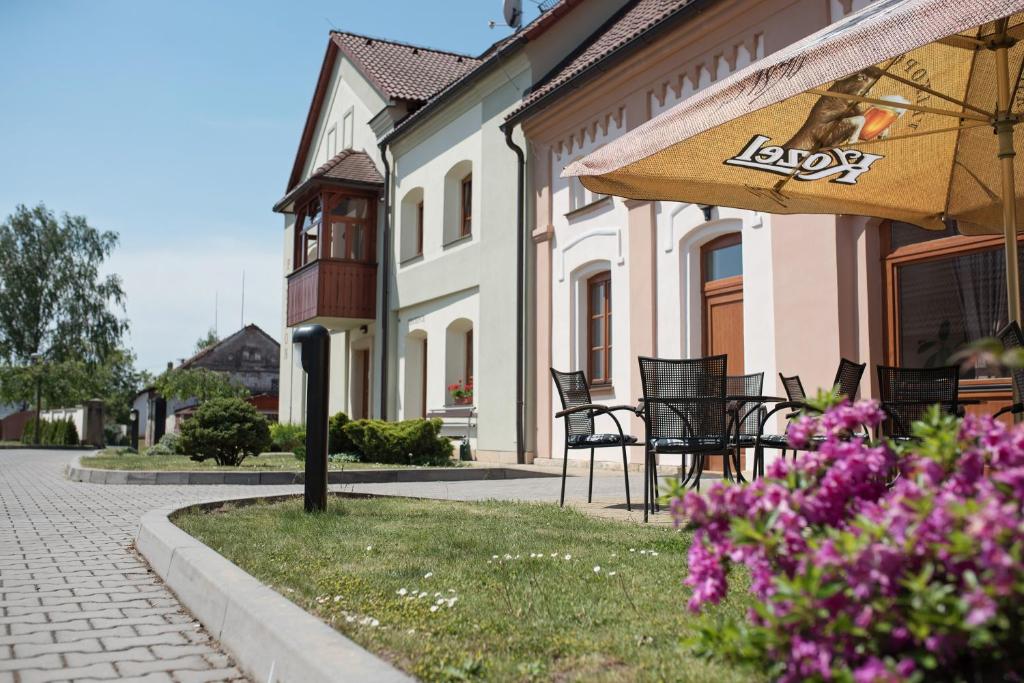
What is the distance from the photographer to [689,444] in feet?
21.7

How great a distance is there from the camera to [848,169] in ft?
20.7

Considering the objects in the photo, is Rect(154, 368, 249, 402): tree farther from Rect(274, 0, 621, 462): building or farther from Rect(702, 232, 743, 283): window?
Rect(702, 232, 743, 283): window

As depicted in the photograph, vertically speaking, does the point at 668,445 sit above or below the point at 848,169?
below

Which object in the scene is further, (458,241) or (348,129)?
(348,129)

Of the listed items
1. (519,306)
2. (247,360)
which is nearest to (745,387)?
(519,306)

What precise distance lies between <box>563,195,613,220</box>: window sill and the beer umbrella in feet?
23.2

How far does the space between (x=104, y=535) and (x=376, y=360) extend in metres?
15.1

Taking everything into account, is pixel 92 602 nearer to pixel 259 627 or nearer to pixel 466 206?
pixel 259 627

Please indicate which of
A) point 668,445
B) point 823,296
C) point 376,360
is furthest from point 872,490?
point 376,360

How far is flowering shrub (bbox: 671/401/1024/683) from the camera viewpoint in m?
1.57

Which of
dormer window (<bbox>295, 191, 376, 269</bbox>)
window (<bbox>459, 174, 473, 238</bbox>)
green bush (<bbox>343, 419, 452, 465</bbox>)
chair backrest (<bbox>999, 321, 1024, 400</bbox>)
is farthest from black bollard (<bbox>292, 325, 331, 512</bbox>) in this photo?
dormer window (<bbox>295, 191, 376, 269</bbox>)

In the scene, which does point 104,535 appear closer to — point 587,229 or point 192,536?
point 192,536

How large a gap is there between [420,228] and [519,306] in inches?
245

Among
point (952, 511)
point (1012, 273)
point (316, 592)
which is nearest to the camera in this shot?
point (952, 511)
